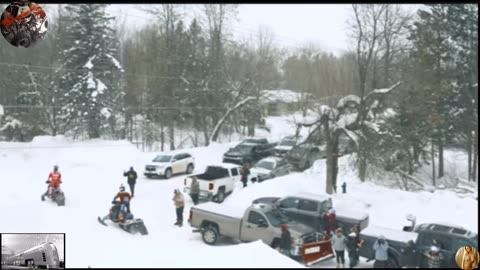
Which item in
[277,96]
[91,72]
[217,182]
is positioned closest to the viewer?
[217,182]

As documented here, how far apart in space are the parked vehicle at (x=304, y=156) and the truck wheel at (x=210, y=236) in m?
8.41

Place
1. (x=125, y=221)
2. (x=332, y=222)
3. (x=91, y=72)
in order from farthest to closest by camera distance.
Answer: (x=91, y=72) < (x=332, y=222) < (x=125, y=221)

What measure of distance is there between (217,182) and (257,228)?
15.1 feet

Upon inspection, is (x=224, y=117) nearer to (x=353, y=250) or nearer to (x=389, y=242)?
(x=389, y=242)

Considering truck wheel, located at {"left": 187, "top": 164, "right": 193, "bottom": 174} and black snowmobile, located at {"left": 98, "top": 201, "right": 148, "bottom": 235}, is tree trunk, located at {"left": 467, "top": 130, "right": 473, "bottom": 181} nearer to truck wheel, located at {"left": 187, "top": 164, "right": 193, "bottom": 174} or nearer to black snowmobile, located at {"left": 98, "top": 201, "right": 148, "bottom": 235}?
truck wheel, located at {"left": 187, "top": 164, "right": 193, "bottom": 174}

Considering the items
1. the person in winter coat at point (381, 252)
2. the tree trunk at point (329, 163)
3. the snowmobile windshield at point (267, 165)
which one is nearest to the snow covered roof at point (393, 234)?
the person in winter coat at point (381, 252)

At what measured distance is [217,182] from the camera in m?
15.5

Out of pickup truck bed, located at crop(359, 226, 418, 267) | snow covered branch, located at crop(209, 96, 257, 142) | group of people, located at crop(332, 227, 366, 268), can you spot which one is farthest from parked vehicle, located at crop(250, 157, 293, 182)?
group of people, located at crop(332, 227, 366, 268)

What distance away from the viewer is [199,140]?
79.8 ft

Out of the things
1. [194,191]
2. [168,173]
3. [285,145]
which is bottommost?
[194,191]

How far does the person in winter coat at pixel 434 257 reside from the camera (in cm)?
1023

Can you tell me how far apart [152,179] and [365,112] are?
330 inches

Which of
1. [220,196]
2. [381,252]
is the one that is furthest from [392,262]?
[220,196]

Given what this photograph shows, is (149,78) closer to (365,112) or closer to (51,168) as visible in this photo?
(365,112)
